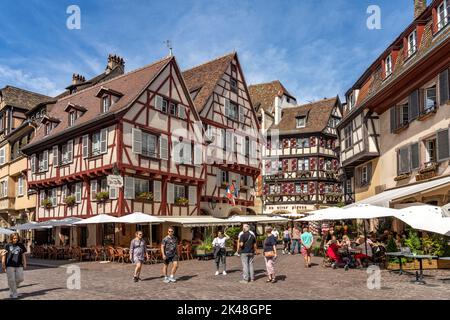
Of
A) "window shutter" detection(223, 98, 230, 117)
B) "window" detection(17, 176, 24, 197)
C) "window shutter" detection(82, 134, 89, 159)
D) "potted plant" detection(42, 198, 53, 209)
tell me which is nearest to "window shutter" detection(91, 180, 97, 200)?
"window shutter" detection(82, 134, 89, 159)

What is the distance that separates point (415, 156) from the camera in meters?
21.1

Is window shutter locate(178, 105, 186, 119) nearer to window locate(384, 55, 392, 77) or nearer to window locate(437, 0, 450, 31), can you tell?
window locate(384, 55, 392, 77)

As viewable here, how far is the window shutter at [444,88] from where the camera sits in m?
18.3

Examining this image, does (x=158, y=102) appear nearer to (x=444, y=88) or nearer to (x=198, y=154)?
(x=198, y=154)

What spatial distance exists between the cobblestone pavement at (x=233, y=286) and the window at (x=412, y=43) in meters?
10.8

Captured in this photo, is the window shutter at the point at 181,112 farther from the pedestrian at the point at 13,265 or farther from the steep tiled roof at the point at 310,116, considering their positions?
the steep tiled roof at the point at 310,116

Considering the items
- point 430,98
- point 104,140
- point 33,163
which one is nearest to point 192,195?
point 104,140

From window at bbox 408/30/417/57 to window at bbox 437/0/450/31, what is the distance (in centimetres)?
214

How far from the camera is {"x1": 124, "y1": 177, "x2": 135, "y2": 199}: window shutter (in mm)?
24219

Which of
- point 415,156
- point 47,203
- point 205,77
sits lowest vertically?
point 47,203

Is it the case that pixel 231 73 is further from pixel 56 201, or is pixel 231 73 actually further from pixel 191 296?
pixel 191 296

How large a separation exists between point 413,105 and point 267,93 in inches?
1344

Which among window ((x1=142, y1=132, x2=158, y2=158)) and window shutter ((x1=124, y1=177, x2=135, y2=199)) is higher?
window ((x1=142, y1=132, x2=158, y2=158))

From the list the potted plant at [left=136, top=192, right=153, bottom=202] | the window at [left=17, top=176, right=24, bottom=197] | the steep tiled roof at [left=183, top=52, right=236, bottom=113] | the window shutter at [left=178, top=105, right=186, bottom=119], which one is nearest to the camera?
the potted plant at [left=136, top=192, right=153, bottom=202]
